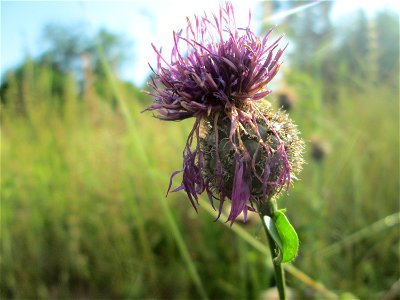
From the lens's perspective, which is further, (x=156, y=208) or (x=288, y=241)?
(x=156, y=208)

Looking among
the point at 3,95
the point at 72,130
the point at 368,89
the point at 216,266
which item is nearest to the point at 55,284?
the point at 216,266

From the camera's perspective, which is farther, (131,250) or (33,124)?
A: (33,124)

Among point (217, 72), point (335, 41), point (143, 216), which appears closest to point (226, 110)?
point (217, 72)

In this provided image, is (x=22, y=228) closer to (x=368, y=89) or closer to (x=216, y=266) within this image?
(x=216, y=266)

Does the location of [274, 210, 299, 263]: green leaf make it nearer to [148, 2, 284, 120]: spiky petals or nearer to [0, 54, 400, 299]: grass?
[148, 2, 284, 120]: spiky petals

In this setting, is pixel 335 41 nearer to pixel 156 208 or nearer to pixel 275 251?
pixel 156 208
